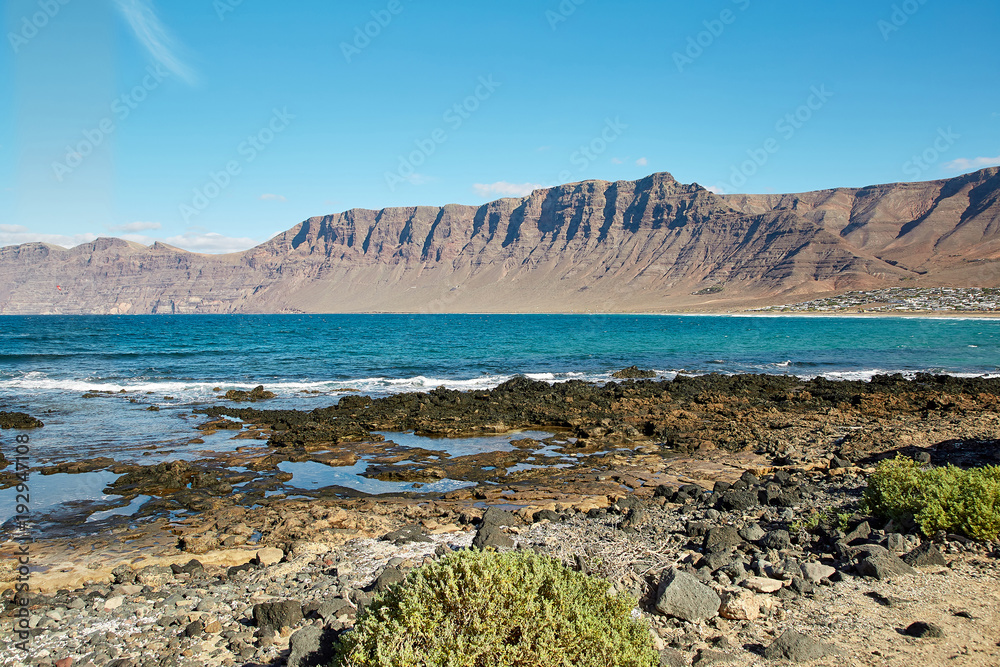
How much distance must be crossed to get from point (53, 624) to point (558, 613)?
5807 millimetres

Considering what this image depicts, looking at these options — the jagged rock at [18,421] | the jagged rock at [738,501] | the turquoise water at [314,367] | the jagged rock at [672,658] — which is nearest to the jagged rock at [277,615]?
the jagged rock at [672,658]

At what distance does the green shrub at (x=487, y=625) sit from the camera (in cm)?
347

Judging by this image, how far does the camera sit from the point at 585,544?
8.25 meters

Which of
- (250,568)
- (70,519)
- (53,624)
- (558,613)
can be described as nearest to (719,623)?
(558,613)

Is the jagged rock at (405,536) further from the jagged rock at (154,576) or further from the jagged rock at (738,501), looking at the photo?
the jagged rock at (738,501)

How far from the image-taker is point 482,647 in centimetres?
346

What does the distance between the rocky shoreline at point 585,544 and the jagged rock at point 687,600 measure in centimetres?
2

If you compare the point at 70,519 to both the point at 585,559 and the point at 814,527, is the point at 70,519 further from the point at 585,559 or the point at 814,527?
the point at 814,527

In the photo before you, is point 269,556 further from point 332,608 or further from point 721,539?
point 721,539

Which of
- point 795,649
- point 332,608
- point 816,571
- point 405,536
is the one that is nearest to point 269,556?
point 405,536

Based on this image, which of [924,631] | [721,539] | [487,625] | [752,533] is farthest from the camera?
[752,533]

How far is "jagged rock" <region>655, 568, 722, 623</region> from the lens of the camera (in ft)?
18.4

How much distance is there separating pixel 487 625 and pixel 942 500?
651 cm

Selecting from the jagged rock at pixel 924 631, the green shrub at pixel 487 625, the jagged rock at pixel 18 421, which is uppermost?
the green shrub at pixel 487 625
